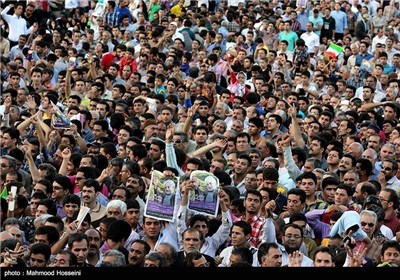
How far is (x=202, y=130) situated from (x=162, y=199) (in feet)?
11.6

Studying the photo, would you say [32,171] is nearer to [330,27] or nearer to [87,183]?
[87,183]

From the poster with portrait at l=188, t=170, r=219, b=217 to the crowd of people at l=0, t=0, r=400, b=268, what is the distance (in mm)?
76

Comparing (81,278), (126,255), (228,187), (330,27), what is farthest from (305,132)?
(330,27)

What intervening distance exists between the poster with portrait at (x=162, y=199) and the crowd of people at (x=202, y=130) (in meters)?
0.06

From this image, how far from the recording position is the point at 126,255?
31.5 ft

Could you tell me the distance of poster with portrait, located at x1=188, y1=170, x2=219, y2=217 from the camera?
10031mm

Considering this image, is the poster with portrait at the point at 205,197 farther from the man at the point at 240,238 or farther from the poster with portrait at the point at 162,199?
the man at the point at 240,238

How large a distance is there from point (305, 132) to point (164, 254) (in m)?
5.31

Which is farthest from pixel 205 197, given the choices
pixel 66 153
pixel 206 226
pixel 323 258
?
pixel 66 153

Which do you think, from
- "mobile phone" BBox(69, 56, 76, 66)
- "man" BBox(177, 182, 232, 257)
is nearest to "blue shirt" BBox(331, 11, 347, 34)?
"mobile phone" BBox(69, 56, 76, 66)

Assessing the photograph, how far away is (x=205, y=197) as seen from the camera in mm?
10047

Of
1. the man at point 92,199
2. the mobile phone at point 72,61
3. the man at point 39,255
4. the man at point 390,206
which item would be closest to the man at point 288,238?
the man at point 390,206

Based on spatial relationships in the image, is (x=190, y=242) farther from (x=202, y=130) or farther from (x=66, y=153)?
(x=202, y=130)

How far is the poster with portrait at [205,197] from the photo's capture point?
10031 millimetres
